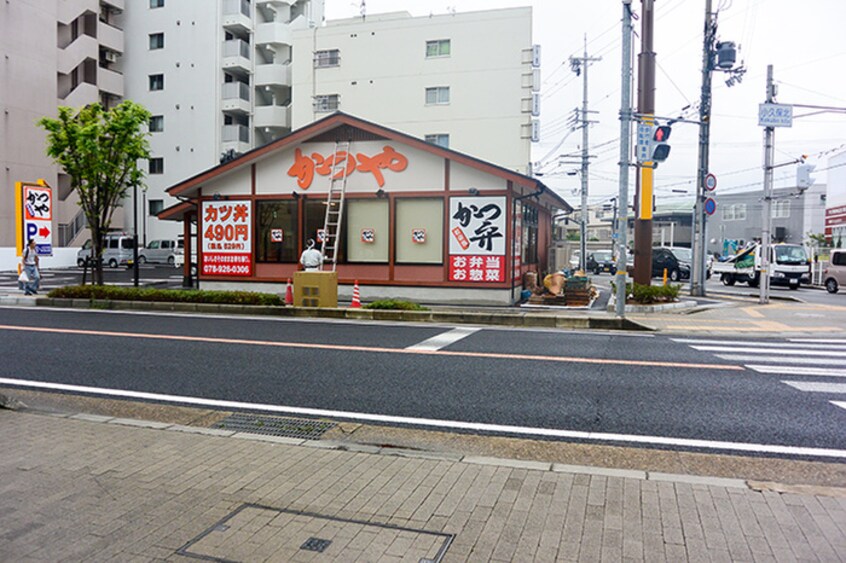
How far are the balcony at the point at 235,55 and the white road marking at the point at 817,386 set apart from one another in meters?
41.0

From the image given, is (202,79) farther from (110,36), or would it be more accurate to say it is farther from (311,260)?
(311,260)

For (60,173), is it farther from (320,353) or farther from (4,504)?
(4,504)

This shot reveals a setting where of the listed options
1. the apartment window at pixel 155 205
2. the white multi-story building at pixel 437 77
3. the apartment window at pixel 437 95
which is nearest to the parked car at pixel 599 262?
the white multi-story building at pixel 437 77

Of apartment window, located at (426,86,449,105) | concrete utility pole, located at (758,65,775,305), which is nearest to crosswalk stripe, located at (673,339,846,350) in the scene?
concrete utility pole, located at (758,65,775,305)

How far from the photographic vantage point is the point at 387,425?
6.07 m

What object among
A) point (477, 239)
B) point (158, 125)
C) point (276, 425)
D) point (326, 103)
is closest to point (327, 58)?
point (326, 103)

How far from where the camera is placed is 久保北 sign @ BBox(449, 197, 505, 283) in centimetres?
1742

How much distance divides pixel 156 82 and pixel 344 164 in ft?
104

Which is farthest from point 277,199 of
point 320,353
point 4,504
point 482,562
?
point 482,562

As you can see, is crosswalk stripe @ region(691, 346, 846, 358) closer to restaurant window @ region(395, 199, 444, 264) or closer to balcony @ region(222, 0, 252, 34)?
restaurant window @ region(395, 199, 444, 264)

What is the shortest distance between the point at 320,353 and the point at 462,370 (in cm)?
250

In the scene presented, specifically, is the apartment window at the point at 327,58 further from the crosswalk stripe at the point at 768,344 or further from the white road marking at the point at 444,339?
the crosswalk stripe at the point at 768,344

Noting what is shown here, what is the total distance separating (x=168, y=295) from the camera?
54.1 feet

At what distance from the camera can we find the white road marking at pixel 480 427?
17.6ft
